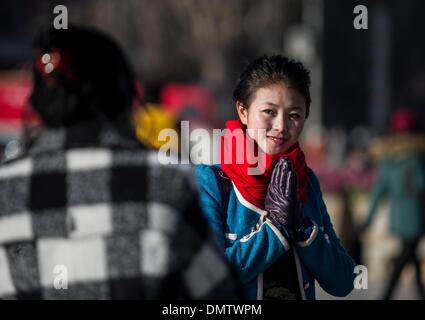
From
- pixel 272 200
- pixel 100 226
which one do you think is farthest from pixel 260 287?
pixel 100 226

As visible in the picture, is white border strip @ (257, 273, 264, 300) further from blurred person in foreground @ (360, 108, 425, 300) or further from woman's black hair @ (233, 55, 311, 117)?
blurred person in foreground @ (360, 108, 425, 300)

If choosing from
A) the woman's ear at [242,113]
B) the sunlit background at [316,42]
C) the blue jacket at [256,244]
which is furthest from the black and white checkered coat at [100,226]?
the sunlit background at [316,42]

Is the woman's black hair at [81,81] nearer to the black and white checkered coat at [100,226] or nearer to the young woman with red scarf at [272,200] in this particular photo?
the black and white checkered coat at [100,226]

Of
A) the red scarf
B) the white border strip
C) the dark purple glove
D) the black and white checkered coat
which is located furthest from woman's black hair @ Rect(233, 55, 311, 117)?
the black and white checkered coat

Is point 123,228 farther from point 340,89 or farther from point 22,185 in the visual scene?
point 340,89

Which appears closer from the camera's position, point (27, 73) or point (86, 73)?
point (86, 73)

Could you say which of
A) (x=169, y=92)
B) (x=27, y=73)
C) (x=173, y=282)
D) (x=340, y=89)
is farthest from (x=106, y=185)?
(x=340, y=89)

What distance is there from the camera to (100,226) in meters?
2.28

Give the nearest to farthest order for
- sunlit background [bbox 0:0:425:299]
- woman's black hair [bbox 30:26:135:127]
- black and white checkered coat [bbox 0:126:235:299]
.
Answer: black and white checkered coat [bbox 0:126:235:299], woman's black hair [bbox 30:26:135:127], sunlit background [bbox 0:0:425:299]

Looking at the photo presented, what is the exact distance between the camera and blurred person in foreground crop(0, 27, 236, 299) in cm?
227

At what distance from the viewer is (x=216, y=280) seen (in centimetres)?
234
